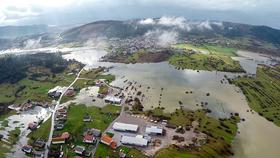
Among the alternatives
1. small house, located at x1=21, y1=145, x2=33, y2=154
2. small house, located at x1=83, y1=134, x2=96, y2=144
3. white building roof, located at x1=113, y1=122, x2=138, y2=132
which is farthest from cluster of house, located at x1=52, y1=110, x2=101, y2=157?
small house, located at x1=21, y1=145, x2=33, y2=154

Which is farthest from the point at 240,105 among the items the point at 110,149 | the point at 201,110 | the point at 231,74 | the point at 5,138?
the point at 5,138

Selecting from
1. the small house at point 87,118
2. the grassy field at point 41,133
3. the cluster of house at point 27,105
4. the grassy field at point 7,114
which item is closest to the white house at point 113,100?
the small house at point 87,118

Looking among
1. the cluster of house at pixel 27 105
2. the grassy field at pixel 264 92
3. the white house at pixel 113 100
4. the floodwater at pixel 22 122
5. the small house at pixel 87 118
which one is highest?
the white house at pixel 113 100

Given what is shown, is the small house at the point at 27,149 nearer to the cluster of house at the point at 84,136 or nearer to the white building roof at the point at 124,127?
the cluster of house at the point at 84,136

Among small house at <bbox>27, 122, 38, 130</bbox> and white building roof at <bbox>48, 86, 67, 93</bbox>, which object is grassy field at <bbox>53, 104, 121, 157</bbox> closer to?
small house at <bbox>27, 122, 38, 130</bbox>

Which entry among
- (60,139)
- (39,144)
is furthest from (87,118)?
(39,144)
